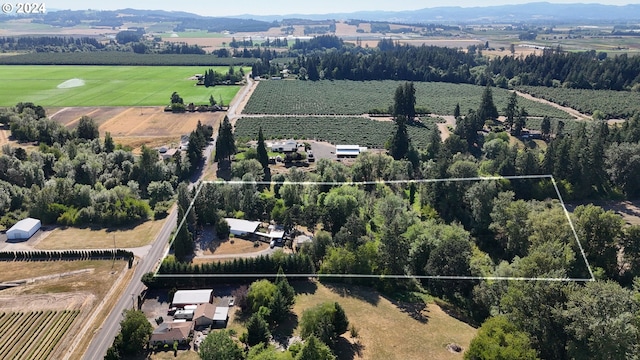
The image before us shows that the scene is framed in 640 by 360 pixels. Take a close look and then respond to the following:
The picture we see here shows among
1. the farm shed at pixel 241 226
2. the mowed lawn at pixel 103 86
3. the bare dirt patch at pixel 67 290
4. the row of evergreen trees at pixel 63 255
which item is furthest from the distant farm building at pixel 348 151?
the mowed lawn at pixel 103 86

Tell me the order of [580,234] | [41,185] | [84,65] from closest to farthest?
[580,234] < [41,185] < [84,65]

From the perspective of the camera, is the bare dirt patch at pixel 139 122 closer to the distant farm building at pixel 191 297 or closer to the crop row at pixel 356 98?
the crop row at pixel 356 98

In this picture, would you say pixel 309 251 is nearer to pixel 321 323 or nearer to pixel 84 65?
pixel 321 323

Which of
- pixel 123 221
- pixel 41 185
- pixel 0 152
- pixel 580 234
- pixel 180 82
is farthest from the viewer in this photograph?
pixel 180 82

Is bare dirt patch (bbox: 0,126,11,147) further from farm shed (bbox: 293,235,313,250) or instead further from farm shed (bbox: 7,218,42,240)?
farm shed (bbox: 293,235,313,250)

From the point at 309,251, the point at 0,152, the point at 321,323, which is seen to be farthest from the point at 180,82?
the point at 321,323

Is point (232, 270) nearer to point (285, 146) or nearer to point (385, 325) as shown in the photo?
point (385, 325)
